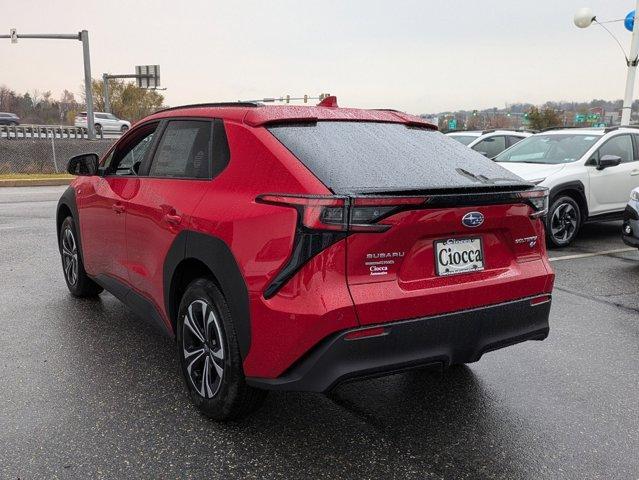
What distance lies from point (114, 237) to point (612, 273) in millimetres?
5383

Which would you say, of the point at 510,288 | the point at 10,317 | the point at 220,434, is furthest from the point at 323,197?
the point at 10,317

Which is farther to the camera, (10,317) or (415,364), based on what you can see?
(10,317)

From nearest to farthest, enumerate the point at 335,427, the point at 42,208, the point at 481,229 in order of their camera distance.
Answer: the point at 481,229
the point at 335,427
the point at 42,208

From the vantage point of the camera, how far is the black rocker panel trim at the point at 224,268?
2.74 metres

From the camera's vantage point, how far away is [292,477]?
2643mm

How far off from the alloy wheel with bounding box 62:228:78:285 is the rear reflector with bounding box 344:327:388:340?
346 cm

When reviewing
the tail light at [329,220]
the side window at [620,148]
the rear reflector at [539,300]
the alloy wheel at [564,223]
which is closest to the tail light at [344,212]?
the tail light at [329,220]

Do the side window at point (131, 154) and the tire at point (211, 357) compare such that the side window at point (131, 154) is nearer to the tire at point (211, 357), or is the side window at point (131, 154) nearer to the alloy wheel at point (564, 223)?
the tire at point (211, 357)

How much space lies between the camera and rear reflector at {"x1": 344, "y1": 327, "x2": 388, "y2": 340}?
2529mm

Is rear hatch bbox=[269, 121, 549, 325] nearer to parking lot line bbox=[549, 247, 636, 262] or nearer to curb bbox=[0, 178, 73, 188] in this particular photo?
parking lot line bbox=[549, 247, 636, 262]

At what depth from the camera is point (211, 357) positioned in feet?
10.1

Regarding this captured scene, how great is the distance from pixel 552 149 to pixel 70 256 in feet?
23.3

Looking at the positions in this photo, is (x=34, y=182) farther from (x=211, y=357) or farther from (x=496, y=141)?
(x=211, y=357)

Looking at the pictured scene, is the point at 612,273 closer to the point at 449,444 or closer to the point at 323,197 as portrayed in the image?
the point at 449,444
